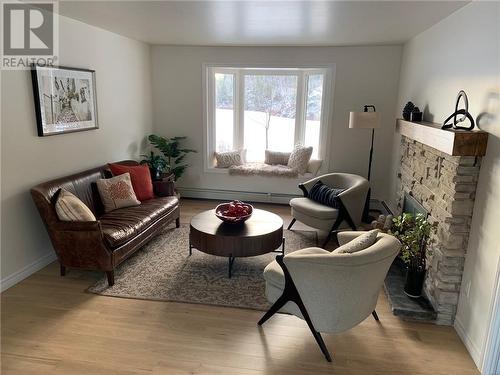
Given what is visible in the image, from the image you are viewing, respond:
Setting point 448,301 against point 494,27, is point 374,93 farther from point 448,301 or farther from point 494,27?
point 448,301

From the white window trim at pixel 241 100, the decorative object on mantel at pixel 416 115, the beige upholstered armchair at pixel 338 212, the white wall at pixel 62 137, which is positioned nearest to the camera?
Answer: the white wall at pixel 62 137

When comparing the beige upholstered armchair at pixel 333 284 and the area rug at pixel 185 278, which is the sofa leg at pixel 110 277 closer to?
the area rug at pixel 185 278

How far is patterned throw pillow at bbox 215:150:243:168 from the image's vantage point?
574 centimetres

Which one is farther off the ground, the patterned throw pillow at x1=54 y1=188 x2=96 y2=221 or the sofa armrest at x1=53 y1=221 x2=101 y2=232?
the patterned throw pillow at x1=54 y1=188 x2=96 y2=221

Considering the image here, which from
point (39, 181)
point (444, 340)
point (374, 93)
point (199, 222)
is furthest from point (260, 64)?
point (444, 340)

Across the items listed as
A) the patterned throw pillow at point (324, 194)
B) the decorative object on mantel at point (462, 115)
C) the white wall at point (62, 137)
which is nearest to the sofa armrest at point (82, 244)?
the white wall at point (62, 137)

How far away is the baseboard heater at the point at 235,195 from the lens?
18.6 feet

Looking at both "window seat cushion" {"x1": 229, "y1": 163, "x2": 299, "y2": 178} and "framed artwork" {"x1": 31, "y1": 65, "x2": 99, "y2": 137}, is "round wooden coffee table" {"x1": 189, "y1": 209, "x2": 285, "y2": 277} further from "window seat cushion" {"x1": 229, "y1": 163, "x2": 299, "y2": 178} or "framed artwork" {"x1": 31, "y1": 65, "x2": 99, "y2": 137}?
"window seat cushion" {"x1": 229, "y1": 163, "x2": 299, "y2": 178}

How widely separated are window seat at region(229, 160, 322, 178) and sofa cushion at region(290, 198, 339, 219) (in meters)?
1.02

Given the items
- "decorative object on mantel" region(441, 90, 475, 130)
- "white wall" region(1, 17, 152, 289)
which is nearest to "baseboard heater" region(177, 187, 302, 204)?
"white wall" region(1, 17, 152, 289)

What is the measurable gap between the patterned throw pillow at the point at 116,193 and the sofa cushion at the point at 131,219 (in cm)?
9

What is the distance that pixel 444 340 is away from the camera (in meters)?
2.53

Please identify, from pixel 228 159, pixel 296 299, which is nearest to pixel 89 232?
pixel 296 299

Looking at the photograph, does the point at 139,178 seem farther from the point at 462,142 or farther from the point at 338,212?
the point at 462,142
